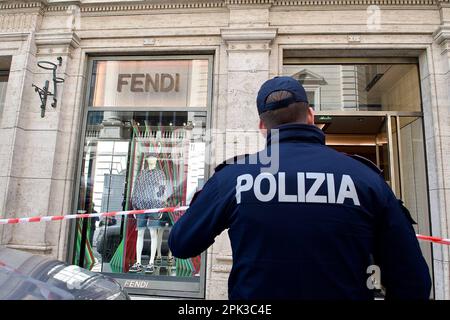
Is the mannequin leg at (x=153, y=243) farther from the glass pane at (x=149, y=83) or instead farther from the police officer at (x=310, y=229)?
the police officer at (x=310, y=229)

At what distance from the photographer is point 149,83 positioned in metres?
6.20

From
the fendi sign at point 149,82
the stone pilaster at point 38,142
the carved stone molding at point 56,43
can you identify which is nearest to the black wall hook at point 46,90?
the stone pilaster at point 38,142

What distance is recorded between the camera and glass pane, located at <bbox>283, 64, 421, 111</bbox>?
593cm

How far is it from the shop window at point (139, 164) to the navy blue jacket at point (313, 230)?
14.2 ft

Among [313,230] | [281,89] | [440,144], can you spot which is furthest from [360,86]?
[313,230]

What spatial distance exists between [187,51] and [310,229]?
213 inches

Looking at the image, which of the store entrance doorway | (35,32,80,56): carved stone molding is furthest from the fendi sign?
the store entrance doorway

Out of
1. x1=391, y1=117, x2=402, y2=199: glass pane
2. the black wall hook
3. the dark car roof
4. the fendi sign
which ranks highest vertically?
the fendi sign

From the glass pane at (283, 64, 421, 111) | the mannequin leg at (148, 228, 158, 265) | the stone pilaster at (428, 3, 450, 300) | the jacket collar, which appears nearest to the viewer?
the jacket collar

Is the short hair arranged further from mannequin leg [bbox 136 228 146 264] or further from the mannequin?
mannequin leg [bbox 136 228 146 264]

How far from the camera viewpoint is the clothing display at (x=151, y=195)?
577 centimetres

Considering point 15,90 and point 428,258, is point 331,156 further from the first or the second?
point 15,90

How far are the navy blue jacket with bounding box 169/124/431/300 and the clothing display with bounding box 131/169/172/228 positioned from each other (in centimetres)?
450

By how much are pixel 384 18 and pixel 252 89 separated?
2.81 m
